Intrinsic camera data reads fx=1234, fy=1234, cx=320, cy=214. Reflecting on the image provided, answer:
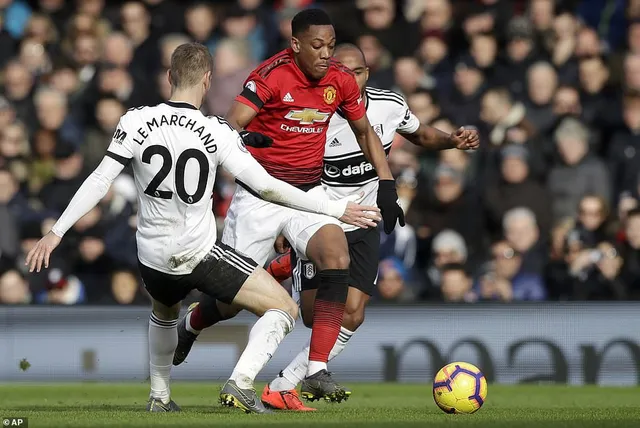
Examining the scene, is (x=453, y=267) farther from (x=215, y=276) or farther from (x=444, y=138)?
(x=215, y=276)

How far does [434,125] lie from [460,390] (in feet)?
21.0

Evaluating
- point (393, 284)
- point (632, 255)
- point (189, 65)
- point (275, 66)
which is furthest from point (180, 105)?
point (632, 255)

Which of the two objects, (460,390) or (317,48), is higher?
(317,48)

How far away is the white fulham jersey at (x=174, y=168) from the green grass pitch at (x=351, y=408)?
1.05 meters

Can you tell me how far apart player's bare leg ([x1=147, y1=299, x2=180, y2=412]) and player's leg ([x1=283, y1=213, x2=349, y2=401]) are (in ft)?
3.07

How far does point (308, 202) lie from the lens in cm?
757

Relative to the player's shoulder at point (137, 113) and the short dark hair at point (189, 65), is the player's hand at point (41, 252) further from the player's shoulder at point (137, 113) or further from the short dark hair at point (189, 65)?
the short dark hair at point (189, 65)

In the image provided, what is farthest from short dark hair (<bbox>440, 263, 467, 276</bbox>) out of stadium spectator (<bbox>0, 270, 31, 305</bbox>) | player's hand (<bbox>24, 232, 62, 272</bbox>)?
player's hand (<bbox>24, 232, 62, 272</bbox>)

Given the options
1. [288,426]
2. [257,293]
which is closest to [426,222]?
[257,293]

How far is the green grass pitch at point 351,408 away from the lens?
23.4 ft

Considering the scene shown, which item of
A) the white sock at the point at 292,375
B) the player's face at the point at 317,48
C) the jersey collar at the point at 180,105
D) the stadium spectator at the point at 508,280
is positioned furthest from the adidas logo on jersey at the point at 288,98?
the stadium spectator at the point at 508,280

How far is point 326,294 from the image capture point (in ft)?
27.8

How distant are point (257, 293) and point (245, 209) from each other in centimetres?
137

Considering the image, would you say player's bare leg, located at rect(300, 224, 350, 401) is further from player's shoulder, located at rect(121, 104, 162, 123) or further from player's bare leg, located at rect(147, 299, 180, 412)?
player's shoulder, located at rect(121, 104, 162, 123)
